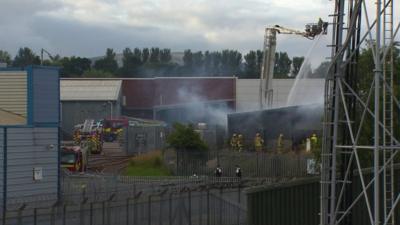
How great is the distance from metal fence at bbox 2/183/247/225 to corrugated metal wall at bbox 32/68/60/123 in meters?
13.0

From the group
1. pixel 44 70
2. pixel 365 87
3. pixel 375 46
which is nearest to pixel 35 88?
pixel 44 70

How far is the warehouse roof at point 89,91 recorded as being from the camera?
101625 mm

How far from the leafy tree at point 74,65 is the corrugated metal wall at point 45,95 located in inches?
5689

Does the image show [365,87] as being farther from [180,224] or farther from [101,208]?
[101,208]

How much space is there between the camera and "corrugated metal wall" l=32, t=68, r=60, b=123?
3916cm

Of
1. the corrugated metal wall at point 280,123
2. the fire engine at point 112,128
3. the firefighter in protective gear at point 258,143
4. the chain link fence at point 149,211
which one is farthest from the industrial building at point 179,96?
the chain link fence at point 149,211

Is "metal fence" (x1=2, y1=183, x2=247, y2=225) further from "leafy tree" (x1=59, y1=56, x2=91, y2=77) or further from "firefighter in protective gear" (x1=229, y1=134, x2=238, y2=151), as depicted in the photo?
"leafy tree" (x1=59, y1=56, x2=91, y2=77)

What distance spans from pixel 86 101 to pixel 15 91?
204 feet

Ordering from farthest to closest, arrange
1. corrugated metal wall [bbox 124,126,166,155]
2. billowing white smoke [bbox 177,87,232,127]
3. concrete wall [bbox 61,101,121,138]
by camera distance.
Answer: billowing white smoke [bbox 177,87,232,127] < concrete wall [bbox 61,101,121,138] < corrugated metal wall [bbox 124,126,166,155]

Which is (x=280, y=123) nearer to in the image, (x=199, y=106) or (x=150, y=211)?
(x=199, y=106)

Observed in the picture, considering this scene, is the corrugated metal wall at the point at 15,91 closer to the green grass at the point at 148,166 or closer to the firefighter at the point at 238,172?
the firefighter at the point at 238,172

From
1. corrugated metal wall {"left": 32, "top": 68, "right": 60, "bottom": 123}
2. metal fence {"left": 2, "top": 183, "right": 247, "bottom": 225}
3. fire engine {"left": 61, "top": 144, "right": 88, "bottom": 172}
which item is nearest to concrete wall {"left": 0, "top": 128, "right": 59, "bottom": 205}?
corrugated metal wall {"left": 32, "top": 68, "right": 60, "bottom": 123}

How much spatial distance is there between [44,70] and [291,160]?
75.7 ft

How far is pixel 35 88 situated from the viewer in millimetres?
39188
